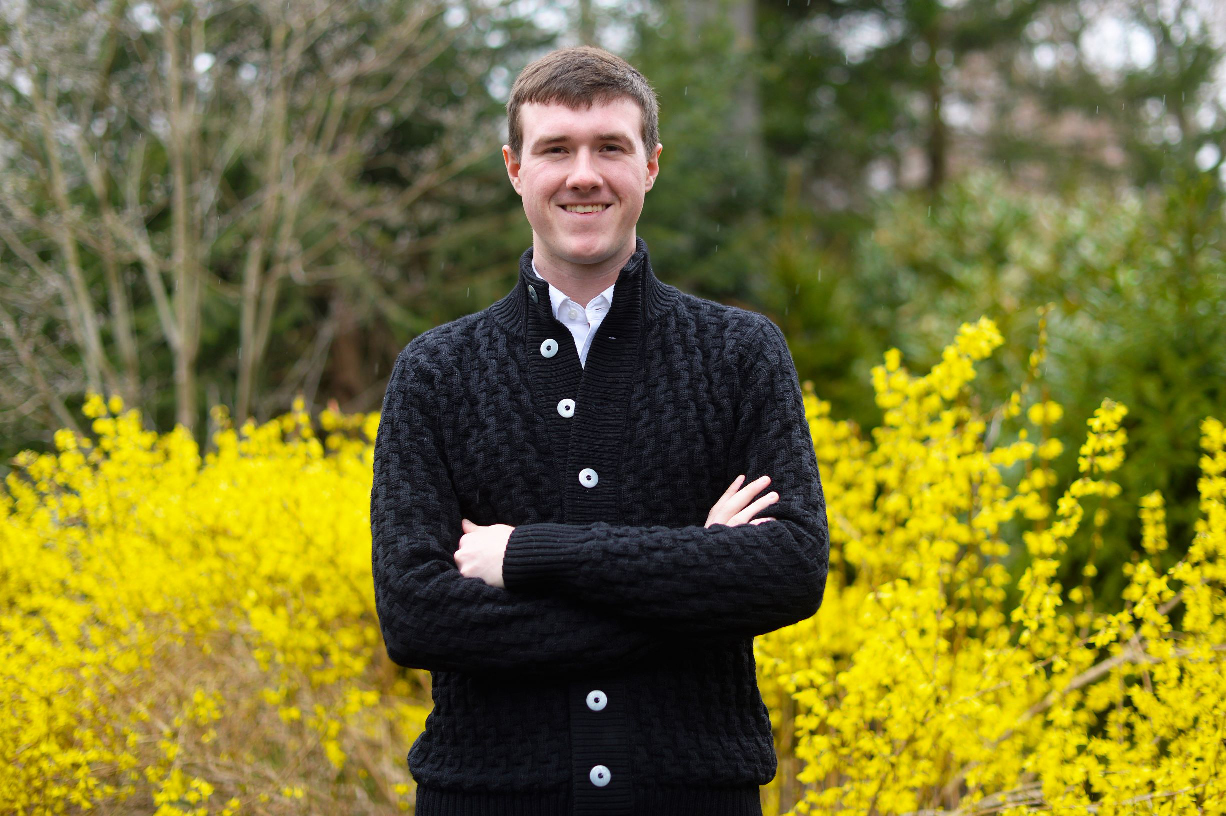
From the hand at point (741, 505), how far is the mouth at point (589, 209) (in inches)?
19.6

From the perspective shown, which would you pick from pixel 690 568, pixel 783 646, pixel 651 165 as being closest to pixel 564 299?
pixel 651 165

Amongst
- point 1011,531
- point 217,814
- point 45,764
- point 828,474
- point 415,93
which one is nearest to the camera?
point 45,764

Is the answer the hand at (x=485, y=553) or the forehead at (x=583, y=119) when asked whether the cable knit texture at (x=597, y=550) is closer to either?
the hand at (x=485, y=553)

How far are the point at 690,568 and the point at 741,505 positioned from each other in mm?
155

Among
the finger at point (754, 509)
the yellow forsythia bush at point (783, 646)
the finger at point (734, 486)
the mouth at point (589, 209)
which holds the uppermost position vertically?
the mouth at point (589, 209)

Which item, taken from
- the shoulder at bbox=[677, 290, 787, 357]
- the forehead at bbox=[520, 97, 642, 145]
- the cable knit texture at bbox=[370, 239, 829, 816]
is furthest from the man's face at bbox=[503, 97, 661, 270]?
the shoulder at bbox=[677, 290, 787, 357]

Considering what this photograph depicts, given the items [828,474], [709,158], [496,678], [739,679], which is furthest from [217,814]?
[709,158]

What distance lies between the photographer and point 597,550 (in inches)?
56.6

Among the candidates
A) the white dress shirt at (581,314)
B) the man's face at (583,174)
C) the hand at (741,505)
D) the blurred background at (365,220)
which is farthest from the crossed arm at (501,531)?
the blurred background at (365,220)

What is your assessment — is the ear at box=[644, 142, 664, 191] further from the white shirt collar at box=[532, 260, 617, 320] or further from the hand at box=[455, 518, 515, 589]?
the hand at box=[455, 518, 515, 589]

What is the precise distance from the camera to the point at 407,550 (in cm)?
152

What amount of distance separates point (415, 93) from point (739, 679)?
6.80 meters

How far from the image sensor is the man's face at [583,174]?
1.56 meters

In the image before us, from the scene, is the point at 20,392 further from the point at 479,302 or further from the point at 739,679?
the point at 739,679
